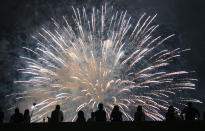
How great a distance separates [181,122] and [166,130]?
0.56m

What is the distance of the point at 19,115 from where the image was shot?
12234 millimetres

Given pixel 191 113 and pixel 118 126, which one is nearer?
pixel 118 126

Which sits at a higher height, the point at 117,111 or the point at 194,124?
the point at 117,111

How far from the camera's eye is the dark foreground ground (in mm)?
9359

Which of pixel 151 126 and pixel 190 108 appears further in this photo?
pixel 190 108

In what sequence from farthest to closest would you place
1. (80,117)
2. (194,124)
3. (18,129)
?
(80,117)
(18,129)
(194,124)

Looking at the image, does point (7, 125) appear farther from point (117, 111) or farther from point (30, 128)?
point (117, 111)

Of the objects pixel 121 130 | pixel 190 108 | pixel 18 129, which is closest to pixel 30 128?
pixel 18 129

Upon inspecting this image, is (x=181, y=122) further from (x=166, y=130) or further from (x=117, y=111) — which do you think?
(x=117, y=111)

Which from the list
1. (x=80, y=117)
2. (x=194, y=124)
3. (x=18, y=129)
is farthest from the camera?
(x=80, y=117)

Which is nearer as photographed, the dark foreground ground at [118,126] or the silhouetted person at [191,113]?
the dark foreground ground at [118,126]

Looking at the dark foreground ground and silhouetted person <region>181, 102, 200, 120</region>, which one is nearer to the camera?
the dark foreground ground

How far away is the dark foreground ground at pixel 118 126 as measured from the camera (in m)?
9.36

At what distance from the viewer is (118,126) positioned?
970cm
